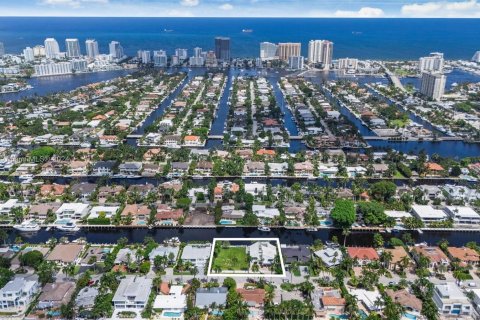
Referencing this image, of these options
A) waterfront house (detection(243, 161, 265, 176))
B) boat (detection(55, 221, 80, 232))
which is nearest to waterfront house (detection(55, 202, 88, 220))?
boat (detection(55, 221, 80, 232))

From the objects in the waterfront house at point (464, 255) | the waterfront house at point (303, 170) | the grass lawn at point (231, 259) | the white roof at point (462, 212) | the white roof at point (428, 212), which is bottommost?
the grass lawn at point (231, 259)

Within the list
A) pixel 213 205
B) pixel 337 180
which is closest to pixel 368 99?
pixel 337 180

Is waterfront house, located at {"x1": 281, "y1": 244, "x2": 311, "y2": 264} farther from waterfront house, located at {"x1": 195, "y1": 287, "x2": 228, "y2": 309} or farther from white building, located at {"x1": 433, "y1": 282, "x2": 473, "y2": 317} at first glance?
white building, located at {"x1": 433, "y1": 282, "x2": 473, "y2": 317}

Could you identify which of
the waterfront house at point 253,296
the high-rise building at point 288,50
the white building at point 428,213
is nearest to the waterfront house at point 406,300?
the waterfront house at point 253,296

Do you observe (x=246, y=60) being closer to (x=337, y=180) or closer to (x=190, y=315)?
(x=337, y=180)

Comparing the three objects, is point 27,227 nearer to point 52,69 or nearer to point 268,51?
point 52,69

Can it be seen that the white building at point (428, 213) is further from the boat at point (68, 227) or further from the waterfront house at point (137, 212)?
the boat at point (68, 227)
